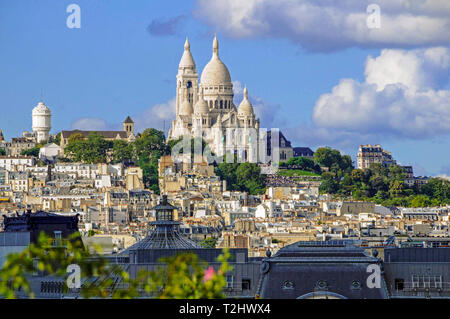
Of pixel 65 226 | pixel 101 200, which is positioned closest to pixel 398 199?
pixel 101 200

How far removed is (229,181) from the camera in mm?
184875

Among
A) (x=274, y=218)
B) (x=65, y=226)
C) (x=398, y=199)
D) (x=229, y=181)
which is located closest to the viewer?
(x=65, y=226)

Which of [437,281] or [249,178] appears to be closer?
[437,281]

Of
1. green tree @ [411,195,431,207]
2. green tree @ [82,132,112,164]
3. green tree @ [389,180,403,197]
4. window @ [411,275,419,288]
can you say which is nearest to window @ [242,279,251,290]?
window @ [411,275,419,288]

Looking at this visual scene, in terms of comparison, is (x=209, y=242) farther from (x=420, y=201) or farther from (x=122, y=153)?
(x=122, y=153)

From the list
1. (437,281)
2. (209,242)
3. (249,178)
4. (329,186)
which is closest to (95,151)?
(249,178)

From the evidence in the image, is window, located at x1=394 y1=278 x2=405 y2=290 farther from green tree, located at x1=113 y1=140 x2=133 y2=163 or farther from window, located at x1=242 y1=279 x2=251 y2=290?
green tree, located at x1=113 y1=140 x2=133 y2=163

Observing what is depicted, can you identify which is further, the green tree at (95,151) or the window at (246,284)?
the green tree at (95,151)

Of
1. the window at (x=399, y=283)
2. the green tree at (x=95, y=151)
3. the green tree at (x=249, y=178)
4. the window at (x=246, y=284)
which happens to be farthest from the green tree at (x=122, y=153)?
the window at (x=399, y=283)

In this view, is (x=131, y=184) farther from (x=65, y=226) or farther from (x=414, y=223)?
(x=65, y=226)

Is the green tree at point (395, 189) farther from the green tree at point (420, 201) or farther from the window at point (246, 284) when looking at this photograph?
the window at point (246, 284)
